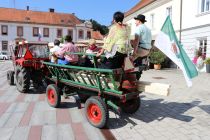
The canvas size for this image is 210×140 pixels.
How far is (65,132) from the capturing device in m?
5.49

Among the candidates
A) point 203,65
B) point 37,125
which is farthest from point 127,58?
point 203,65

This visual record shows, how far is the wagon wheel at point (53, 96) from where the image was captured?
723 cm

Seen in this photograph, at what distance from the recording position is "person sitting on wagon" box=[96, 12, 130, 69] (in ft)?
18.7

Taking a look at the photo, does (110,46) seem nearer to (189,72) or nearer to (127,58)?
(127,58)

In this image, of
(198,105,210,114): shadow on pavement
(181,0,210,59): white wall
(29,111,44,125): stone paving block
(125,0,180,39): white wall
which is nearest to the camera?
(29,111,44,125): stone paving block

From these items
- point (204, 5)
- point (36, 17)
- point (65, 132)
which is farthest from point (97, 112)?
point (36, 17)

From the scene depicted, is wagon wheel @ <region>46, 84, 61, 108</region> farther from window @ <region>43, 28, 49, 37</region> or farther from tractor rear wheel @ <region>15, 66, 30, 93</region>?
window @ <region>43, 28, 49, 37</region>

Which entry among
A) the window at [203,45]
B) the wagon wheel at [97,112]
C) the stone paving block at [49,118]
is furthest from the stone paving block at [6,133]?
the window at [203,45]

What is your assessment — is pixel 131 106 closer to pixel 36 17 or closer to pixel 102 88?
pixel 102 88

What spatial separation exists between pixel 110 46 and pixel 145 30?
1.09 metres

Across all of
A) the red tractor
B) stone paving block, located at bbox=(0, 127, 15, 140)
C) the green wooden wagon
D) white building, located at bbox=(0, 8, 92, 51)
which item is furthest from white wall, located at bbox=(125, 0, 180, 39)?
white building, located at bbox=(0, 8, 92, 51)

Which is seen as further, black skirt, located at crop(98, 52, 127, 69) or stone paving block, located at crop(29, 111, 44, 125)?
stone paving block, located at crop(29, 111, 44, 125)

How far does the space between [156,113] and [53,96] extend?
2.73 metres

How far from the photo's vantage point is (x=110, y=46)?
5711 mm
